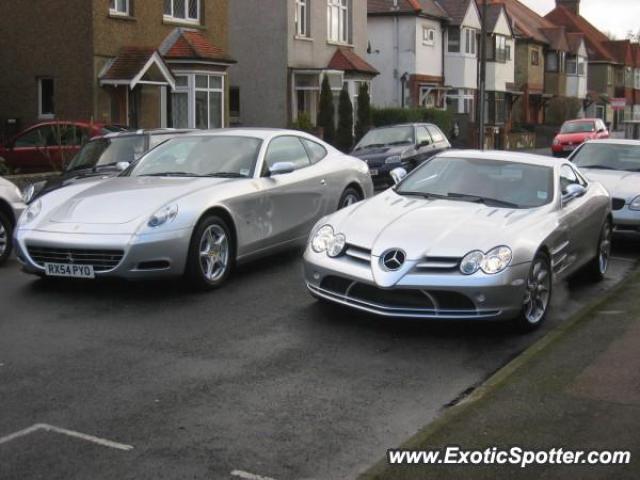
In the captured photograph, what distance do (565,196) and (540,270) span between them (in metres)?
1.39

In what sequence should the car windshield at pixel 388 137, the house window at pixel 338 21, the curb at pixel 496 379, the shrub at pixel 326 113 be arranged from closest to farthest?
the curb at pixel 496 379 < the car windshield at pixel 388 137 < the shrub at pixel 326 113 < the house window at pixel 338 21

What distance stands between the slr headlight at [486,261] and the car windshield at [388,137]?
47.1 ft

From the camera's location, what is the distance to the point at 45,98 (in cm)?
2755

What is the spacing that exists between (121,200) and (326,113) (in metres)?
28.2

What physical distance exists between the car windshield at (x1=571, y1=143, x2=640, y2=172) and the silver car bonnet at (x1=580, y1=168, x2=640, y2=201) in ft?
0.94

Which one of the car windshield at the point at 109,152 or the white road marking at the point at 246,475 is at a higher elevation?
the car windshield at the point at 109,152

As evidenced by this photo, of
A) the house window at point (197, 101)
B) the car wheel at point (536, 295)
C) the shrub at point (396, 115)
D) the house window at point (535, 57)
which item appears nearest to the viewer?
the car wheel at point (536, 295)

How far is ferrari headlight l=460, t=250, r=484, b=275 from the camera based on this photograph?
23.0 ft

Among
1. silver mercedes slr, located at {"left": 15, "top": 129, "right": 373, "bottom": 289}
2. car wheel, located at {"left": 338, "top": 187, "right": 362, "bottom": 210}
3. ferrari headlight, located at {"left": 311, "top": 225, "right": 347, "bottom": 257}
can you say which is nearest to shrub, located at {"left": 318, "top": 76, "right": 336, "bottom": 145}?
car wheel, located at {"left": 338, "top": 187, "right": 362, "bottom": 210}

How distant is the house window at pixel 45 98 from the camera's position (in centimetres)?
2731

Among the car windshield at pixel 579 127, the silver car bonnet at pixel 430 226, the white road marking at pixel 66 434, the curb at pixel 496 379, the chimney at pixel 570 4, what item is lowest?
the white road marking at pixel 66 434

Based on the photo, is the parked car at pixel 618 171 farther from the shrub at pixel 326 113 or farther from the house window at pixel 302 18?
the house window at pixel 302 18

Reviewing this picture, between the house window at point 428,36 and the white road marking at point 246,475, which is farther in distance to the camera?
the house window at point 428,36

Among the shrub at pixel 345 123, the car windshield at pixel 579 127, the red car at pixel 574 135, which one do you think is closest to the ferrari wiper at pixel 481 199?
the red car at pixel 574 135
